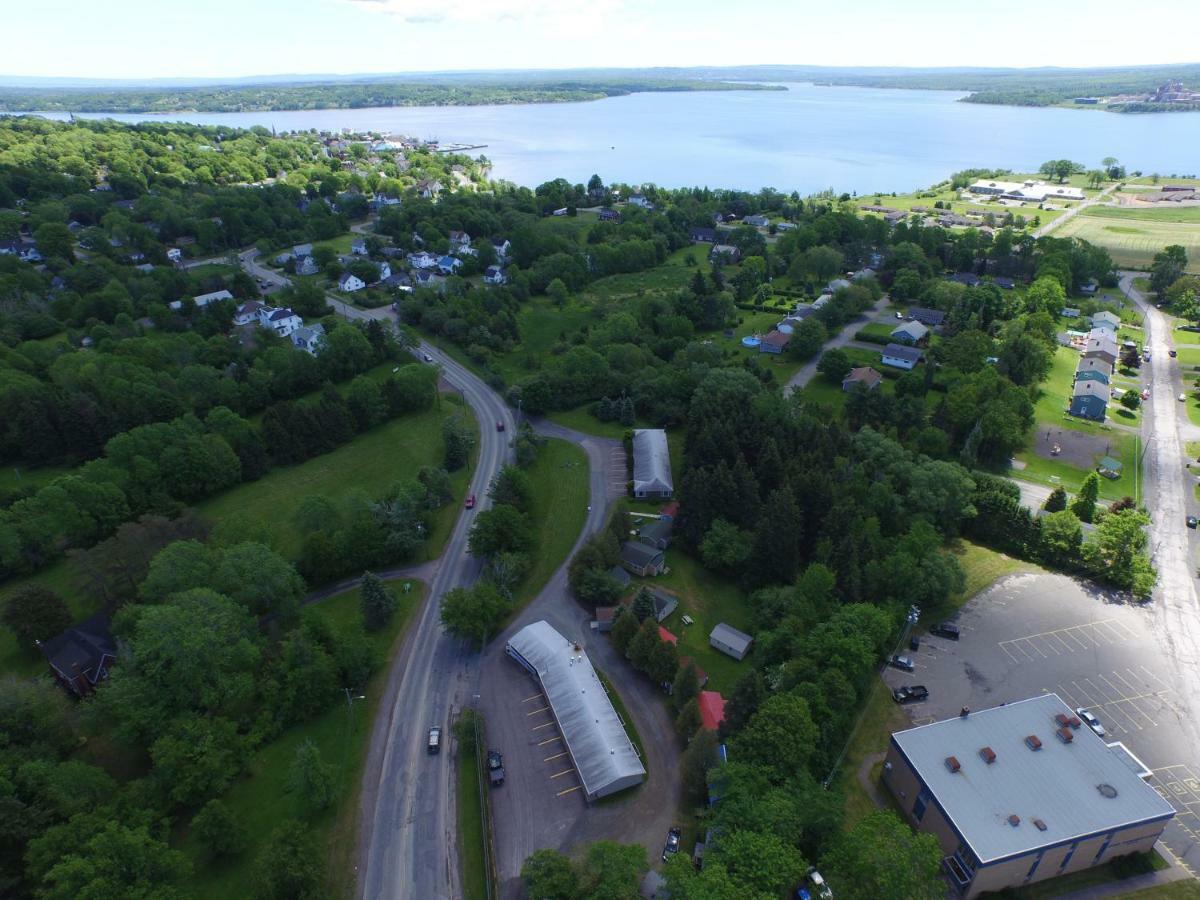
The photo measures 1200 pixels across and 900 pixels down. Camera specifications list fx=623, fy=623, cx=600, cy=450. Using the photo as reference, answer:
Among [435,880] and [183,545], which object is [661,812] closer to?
[435,880]

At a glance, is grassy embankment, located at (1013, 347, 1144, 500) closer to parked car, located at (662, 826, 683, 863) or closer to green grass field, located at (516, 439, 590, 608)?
green grass field, located at (516, 439, 590, 608)

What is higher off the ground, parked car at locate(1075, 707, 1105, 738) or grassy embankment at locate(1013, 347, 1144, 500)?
grassy embankment at locate(1013, 347, 1144, 500)

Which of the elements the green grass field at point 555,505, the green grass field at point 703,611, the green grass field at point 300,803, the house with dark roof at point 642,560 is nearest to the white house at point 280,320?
the green grass field at point 555,505

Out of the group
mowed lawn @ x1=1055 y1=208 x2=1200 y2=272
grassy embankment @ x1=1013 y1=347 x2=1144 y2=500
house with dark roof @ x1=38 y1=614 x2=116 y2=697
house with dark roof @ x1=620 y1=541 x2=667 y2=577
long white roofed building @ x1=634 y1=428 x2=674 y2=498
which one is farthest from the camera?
mowed lawn @ x1=1055 y1=208 x2=1200 y2=272

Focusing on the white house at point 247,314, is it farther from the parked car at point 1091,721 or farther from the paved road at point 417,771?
the parked car at point 1091,721

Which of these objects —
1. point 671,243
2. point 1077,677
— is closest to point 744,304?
point 671,243

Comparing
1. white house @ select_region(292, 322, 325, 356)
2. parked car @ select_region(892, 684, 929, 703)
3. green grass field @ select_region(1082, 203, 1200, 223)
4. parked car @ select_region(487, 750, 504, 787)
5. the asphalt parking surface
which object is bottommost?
the asphalt parking surface

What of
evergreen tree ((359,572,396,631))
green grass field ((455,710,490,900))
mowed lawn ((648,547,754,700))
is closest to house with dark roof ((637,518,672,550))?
mowed lawn ((648,547,754,700))
